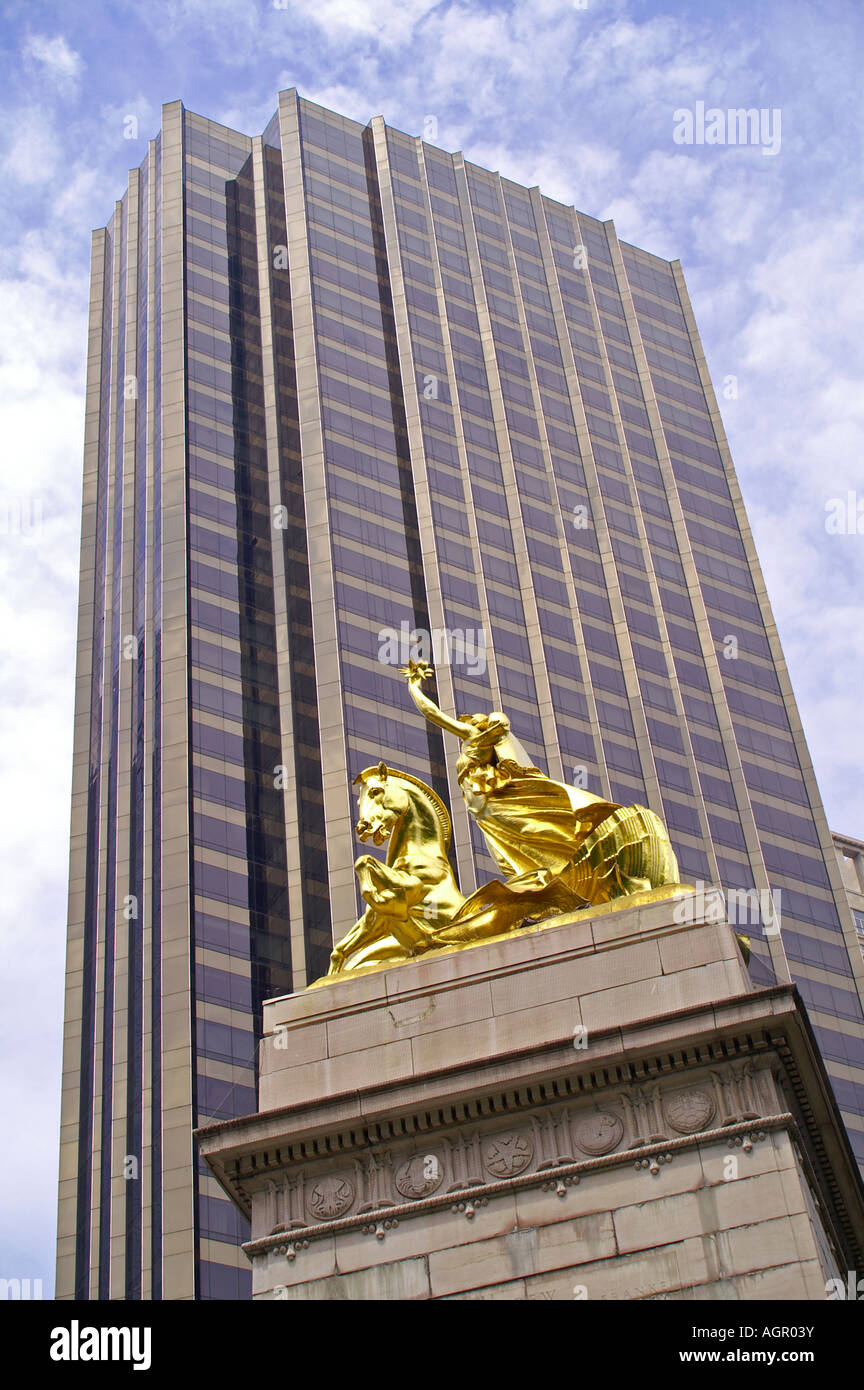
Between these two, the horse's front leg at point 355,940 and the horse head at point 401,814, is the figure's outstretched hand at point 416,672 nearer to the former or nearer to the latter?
the horse head at point 401,814

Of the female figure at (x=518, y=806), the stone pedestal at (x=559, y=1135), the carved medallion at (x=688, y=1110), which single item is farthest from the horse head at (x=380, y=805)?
the carved medallion at (x=688, y=1110)

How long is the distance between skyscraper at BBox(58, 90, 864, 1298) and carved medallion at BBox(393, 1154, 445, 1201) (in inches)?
1700

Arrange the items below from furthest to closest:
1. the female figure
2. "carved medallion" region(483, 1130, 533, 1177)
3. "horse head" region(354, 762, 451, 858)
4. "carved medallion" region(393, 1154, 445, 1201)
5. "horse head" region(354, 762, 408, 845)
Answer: "horse head" region(354, 762, 408, 845), "horse head" region(354, 762, 451, 858), the female figure, "carved medallion" region(393, 1154, 445, 1201), "carved medallion" region(483, 1130, 533, 1177)

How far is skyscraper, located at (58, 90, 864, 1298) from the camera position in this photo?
76.1m

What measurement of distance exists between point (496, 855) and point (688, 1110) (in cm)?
668

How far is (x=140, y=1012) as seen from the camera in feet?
249

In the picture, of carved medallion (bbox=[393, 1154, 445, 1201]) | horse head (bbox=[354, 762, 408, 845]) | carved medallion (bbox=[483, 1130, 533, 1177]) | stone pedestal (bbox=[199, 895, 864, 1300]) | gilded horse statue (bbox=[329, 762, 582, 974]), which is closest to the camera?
stone pedestal (bbox=[199, 895, 864, 1300])

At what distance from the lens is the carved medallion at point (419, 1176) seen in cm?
2336

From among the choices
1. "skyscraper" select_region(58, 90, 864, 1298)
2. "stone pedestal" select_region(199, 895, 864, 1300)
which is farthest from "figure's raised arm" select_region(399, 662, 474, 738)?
"skyscraper" select_region(58, 90, 864, 1298)

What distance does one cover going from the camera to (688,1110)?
22.9 metres

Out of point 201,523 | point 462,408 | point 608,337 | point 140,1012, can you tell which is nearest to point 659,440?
point 608,337

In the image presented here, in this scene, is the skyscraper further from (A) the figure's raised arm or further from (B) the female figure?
(B) the female figure

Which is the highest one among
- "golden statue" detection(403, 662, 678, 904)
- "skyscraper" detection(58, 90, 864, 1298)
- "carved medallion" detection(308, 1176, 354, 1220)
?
"skyscraper" detection(58, 90, 864, 1298)
